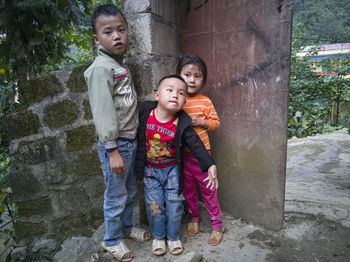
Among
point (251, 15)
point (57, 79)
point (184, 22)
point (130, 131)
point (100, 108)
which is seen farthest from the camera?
point (184, 22)

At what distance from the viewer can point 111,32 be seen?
1538mm

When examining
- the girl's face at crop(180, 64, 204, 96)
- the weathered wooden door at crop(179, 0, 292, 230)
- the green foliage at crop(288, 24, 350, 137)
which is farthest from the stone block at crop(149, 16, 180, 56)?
the green foliage at crop(288, 24, 350, 137)

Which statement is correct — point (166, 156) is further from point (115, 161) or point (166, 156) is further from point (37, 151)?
point (37, 151)

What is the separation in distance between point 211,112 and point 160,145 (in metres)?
0.47

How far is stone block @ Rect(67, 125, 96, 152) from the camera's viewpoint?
6.49 ft

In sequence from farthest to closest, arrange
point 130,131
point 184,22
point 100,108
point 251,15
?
point 184,22 < point 251,15 < point 130,131 < point 100,108

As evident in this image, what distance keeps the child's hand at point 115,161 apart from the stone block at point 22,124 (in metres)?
0.84

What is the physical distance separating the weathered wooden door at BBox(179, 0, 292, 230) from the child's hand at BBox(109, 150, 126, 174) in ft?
3.15

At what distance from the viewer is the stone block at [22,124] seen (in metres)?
1.93

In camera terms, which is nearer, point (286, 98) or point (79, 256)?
point (286, 98)

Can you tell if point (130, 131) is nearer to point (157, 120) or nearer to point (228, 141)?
point (157, 120)

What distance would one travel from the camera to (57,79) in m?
1.93

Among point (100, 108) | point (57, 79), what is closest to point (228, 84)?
point (100, 108)

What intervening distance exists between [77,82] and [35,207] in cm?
108
